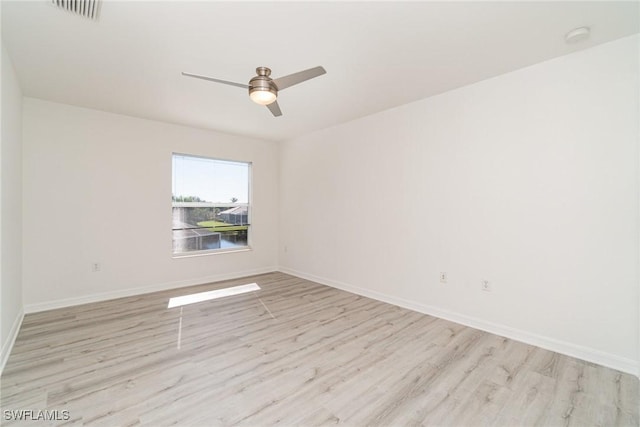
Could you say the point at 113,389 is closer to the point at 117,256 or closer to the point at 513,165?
the point at 117,256

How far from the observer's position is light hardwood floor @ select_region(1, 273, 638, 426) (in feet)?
5.70

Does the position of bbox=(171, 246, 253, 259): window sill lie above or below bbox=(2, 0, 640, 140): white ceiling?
below

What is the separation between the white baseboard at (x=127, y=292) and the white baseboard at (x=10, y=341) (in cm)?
30

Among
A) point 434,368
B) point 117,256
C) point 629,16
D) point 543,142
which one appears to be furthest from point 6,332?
point 629,16

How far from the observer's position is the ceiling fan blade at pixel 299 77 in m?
2.04

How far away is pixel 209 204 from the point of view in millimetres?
4895

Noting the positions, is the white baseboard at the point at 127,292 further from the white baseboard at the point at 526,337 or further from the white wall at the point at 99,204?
the white baseboard at the point at 526,337

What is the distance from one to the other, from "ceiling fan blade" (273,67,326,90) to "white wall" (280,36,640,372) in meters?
1.83

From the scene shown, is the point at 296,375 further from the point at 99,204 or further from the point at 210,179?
the point at 210,179

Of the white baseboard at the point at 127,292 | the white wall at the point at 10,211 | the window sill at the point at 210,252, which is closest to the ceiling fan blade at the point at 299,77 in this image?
the white wall at the point at 10,211

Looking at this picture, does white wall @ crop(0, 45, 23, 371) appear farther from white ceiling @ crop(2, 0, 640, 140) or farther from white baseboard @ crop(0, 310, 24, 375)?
white ceiling @ crop(2, 0, 640, 140)

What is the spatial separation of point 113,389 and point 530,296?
3473 millimetres

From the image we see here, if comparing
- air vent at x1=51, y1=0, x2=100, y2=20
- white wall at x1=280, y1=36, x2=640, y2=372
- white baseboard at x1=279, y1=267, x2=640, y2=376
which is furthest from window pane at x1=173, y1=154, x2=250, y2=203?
white baseboard at x1=279, y1=267, x2=640, y2=376

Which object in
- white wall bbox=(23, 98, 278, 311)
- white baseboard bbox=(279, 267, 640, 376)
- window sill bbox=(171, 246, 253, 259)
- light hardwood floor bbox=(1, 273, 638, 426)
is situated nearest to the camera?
light hardwood floor bbox=(1, 273, 638, 426)
